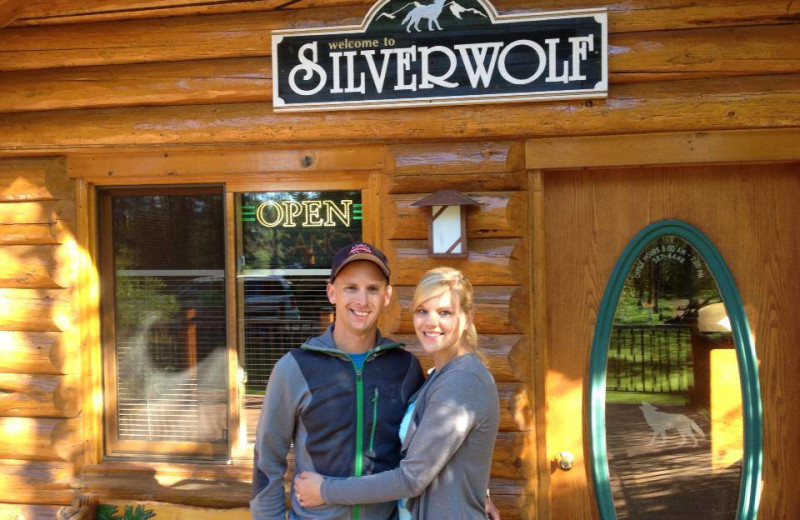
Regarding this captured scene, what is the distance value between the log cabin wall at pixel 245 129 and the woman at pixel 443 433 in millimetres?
1637

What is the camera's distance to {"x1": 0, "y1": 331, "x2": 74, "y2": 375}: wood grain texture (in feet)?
14.9

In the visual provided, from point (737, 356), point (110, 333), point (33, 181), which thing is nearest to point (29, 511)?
point (110, 333)

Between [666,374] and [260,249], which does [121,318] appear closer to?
[260,249]

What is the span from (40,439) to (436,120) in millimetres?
2949

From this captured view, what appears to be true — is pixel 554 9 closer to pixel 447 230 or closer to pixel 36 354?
pixel 447 230

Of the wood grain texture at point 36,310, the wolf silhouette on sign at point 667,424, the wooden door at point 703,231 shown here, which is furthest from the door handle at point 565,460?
the wood grain texture at point 36,310

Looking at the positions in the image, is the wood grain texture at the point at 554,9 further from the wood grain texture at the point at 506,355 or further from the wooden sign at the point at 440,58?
the wood grain texture at the point at 506,355

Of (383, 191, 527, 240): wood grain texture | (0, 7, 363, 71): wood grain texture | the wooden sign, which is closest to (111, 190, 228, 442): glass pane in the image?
(0, 7, 363, 71): wood grain texture

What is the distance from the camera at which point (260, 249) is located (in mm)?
4480

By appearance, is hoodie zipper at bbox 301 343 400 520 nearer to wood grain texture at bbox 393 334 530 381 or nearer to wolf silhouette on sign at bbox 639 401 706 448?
wood grain texture at bbox 393 334 530 381

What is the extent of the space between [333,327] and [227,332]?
1988 millimetres

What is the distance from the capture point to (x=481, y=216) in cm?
404

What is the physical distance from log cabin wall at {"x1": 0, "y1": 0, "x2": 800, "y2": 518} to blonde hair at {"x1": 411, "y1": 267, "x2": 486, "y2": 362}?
1578 millimetres

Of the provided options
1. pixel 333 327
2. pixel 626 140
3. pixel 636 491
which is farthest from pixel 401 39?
pixel 636 491
